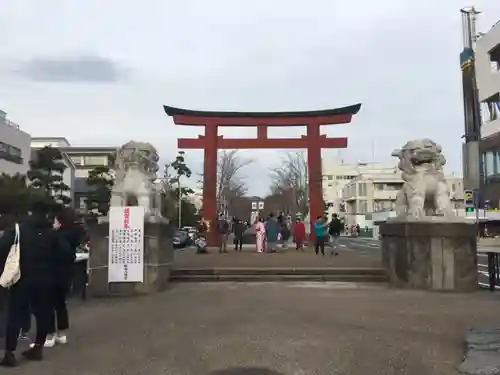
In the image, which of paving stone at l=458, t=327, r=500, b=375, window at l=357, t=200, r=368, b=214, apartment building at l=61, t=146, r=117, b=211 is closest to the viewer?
paving stone at l=458, t=327, r=500, b=375

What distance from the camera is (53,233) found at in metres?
6.81

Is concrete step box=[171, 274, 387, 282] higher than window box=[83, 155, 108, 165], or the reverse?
window box=[83, 155, 108, 165]

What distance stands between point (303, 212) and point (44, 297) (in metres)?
47.0

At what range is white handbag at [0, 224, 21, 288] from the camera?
6238 mm

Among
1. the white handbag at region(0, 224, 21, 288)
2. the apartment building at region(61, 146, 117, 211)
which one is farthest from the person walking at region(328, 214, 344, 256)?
the apartment building at region(61, 146, 117, 211)

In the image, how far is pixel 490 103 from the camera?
1694 inches

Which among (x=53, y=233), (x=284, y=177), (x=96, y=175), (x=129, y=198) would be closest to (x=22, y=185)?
(x=96, y=175)

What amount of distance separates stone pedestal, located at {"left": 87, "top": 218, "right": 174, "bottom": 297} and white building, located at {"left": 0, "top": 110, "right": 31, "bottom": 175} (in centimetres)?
3933

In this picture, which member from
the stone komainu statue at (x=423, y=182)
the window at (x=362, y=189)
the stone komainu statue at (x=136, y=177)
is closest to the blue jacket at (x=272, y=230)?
the stone komainu statue at (x=423, y=182)

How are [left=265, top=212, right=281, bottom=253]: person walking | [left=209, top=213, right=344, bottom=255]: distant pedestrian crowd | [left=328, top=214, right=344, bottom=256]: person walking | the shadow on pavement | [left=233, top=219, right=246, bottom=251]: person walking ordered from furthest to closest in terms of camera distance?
[left=233, top=219, right=246, bottom=251]: person walking → [left=265, top=212, right=281, bottom=253]: person walking → [left=209, top=213, right=344, bottom=255]: distant pedestrian crowd → [left=328, top=214, right=344, bottom=256]: person walking → the shadow on pavement

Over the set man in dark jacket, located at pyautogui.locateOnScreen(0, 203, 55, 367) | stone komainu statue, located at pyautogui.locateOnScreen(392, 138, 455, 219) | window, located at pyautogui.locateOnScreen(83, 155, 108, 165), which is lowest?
man in dark jacket, located at pyautogui.locateOnScreen(0, 203, 55, 367)

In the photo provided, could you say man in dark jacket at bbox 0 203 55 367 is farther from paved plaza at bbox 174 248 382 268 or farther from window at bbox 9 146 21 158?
window at bbox 9 146 21 158

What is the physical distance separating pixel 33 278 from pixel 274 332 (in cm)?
323

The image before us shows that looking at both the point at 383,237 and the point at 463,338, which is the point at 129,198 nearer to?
the point at 383,237
